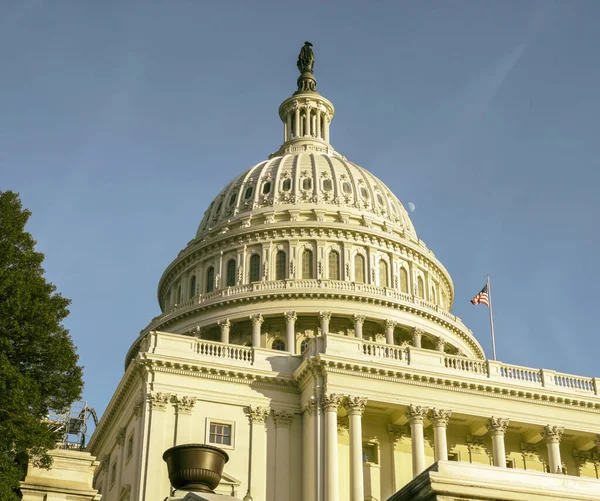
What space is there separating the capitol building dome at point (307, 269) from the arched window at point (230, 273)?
12cm

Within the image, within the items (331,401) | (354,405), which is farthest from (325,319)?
(331,401)

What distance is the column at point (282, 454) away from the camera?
49.5m

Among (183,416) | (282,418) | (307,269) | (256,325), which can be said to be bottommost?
(183,416)

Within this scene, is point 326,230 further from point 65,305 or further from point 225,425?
point 65,305

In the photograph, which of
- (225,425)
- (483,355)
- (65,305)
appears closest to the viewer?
(65,305)

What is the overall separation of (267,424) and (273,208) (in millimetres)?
34971

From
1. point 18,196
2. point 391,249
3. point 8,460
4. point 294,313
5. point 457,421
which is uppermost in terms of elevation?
point 391,249

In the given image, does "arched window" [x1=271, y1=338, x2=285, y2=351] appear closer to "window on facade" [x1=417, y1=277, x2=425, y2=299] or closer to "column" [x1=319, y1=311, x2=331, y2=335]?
"column" [x1=319, y1=311, x2=331, y2=335]

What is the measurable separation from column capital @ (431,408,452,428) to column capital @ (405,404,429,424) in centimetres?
49

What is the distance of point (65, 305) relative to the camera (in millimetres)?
39250

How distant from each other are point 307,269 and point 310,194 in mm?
9325

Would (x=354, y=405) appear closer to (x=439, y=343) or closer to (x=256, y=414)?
(x=256, y=414)

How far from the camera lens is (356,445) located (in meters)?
48.6

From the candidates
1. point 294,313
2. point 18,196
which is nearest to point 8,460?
point 18,196
